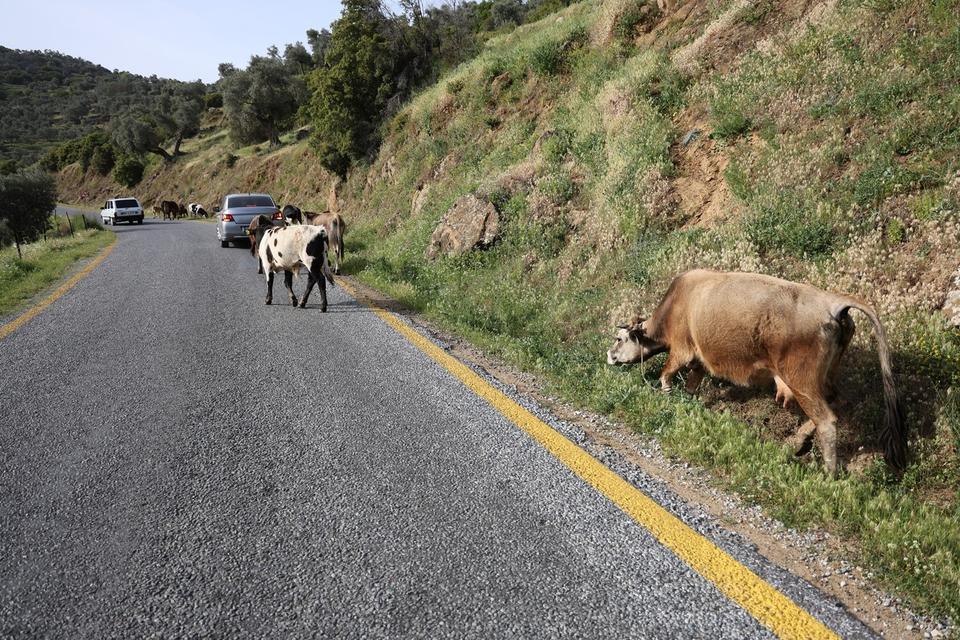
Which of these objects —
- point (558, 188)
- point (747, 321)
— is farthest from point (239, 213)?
point (747, 321)

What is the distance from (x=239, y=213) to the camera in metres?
18.4

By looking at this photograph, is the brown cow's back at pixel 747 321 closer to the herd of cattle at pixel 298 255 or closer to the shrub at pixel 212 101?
the herd of cattle at pixel 298 255

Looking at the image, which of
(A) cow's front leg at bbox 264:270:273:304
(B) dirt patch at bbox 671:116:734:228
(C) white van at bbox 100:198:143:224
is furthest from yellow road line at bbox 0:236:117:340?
(C) white van at bbox 100:198:143:224

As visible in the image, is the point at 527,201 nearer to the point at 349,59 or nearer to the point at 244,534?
the point at 244,534

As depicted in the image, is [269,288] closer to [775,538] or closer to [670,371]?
[670,371]

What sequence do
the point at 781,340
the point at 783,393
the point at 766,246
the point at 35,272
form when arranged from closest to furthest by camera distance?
the point at 781,340 → the point at 783,393 → the point at 766,246 → the point at 35,272

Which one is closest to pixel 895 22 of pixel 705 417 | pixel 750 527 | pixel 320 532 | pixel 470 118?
pixel 705 417

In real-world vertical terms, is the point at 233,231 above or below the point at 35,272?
above

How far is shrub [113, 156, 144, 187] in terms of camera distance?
201ft

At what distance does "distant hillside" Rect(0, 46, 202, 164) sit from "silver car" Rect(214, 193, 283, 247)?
67.3 metres

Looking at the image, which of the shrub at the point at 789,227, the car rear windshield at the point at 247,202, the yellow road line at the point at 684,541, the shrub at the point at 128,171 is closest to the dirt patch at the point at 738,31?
the shrub at the point at 789,227

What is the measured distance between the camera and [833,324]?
3496mm

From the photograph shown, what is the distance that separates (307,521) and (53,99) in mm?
142017

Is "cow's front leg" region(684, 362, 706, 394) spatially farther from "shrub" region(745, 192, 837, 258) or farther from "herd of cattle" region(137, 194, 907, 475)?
"shrub" region(745, 192, 837, 258)
